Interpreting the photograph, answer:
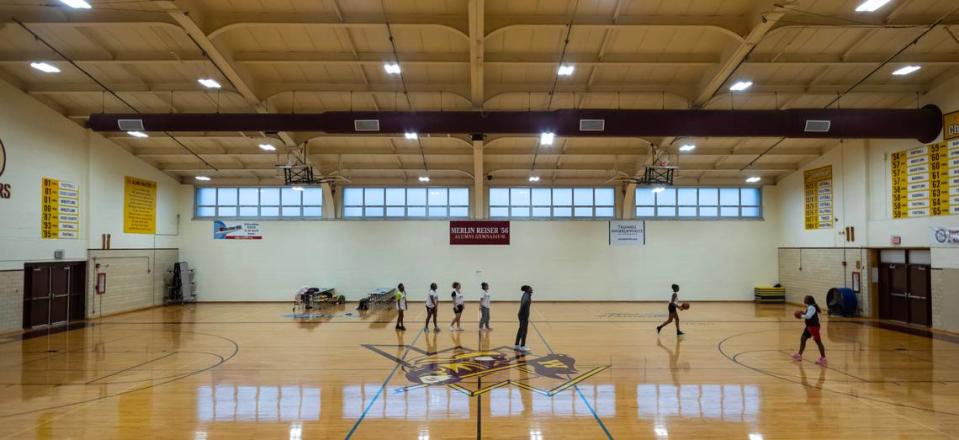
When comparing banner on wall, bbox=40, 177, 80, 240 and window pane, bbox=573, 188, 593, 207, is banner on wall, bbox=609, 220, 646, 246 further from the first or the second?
banner on wall, bbox=40, 177, 80, 240

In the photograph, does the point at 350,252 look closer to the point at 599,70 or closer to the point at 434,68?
the point at 434,68

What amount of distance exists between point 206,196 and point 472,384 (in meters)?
20.4

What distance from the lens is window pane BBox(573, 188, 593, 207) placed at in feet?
79.9

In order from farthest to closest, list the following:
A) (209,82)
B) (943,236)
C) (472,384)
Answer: (943,236)
(209,82)
(472,384)

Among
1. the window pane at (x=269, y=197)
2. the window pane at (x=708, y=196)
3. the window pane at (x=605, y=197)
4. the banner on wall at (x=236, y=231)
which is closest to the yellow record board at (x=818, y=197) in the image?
the window pane at (x=708, y=196)

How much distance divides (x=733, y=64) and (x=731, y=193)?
42.4 ft

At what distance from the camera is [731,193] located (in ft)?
79.9

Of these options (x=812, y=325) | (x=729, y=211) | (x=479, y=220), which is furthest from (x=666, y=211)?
(x=812, y=325)

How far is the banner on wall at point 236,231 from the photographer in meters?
23.8

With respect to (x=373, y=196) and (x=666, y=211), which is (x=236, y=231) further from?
(x=666, y=211)

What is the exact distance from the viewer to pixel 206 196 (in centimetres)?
2430

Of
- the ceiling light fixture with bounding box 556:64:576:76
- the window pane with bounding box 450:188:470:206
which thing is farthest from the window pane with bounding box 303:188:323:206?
the ceiling light fixture with bounding box 556:64:576:76

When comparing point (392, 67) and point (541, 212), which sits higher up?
Answer: point (392, 67)

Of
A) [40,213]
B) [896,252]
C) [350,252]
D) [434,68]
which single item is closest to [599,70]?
[434,68]
